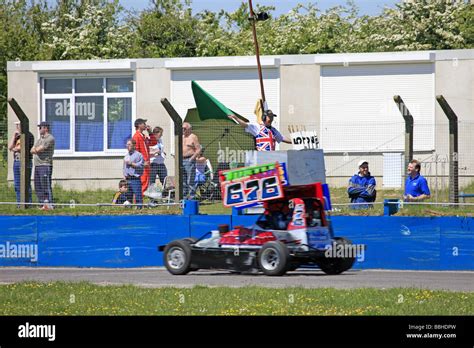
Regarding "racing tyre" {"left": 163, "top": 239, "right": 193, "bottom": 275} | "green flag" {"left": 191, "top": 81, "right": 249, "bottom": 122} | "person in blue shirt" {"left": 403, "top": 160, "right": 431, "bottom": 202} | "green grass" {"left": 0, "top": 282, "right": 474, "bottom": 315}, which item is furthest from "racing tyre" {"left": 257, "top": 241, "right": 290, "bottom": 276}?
"green flag" {"left": 191, "top": 81, "right": 249, "bottom": 122}

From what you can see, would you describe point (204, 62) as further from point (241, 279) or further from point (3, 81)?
→ point (241, 279)

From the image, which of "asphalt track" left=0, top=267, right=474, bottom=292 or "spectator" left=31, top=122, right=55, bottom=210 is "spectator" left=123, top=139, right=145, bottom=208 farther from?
"asphalt track" left=0, top=267, right=474, bottom=292

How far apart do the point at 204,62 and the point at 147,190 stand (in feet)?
35.2

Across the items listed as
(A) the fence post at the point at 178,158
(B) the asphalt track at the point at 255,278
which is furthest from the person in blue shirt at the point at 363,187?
(A) the fence post at the point at 178,158

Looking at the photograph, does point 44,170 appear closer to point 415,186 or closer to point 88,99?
point 415,186

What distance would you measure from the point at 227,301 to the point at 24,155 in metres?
8.81

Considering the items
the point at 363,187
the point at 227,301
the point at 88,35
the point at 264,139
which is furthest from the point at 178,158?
the point at 88,35

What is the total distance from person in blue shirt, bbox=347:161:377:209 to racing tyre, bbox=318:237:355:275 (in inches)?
130

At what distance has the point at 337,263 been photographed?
1653cm

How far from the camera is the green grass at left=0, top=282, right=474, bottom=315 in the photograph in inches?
465

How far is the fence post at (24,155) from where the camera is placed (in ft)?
66.1

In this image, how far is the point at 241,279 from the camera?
15.8 m

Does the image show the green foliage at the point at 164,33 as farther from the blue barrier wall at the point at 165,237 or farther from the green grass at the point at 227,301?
the green grass at the point at 227,301
